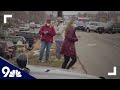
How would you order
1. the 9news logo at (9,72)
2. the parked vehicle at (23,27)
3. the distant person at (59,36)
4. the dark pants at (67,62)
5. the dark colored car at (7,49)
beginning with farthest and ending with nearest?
the distant person at (59,36)
the dark pants at (67,62)
the parked vehicle at (23,27)
the dark colored car at (7,49)
the 9news logo at (9,72)

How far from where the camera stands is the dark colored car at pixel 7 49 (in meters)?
6.15

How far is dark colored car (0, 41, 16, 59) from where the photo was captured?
615 centimetres

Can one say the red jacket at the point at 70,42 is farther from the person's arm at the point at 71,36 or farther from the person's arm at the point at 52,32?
the person's arm at the point at 52,32

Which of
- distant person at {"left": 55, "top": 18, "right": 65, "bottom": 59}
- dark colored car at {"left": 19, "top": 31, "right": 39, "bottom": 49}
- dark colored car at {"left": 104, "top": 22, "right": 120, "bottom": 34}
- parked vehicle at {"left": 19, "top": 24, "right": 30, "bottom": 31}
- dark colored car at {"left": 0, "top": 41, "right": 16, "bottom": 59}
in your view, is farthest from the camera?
dark colored car at {"left": 104, "top": 22, "right": 120, "bottom": 34}

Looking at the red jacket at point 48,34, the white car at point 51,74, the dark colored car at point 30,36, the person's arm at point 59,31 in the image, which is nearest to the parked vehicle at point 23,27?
the dark colored car at point 30,36

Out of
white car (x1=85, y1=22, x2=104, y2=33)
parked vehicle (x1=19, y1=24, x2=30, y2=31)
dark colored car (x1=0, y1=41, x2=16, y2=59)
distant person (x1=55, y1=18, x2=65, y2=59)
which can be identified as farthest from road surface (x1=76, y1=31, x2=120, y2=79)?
dark colored car (x1=0, y1=41, x2=16, y2=59)

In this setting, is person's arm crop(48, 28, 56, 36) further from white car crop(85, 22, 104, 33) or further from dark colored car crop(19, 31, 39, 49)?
white car crop(85, 22, 104, 33)

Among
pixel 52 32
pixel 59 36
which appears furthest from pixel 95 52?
pixel 52 32

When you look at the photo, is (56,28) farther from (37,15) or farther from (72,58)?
(37,15)

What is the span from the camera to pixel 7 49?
6668mm
